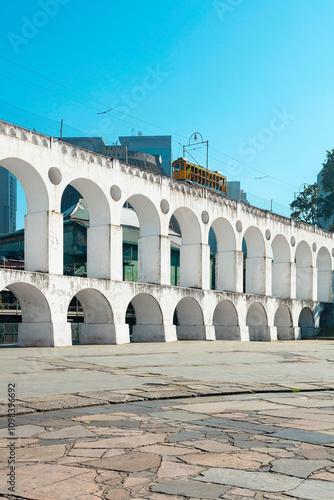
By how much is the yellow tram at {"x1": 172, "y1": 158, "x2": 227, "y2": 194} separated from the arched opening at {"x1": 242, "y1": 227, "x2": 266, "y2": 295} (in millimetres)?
3997

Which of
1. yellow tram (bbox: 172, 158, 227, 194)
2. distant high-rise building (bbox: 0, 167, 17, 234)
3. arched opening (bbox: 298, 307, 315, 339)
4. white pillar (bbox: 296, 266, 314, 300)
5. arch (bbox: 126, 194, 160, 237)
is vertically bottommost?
arched opening (bbox: 298, 307, 315, 339)

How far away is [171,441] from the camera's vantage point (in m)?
4.84

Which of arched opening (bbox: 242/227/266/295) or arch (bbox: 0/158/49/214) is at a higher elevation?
arch (bbox: 0/158/49/214)

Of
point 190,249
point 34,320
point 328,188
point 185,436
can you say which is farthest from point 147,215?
point 328,188

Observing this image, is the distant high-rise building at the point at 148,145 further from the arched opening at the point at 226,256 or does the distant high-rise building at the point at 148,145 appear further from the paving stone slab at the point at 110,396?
the paving stone slab at the point at 110,396

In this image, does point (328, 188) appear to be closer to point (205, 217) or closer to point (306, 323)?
point (306, 323)

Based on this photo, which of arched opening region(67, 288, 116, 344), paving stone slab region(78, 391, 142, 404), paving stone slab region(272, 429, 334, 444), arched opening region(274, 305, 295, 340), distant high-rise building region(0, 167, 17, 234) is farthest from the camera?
distant high-rise building region(0, 167, 17, 234)

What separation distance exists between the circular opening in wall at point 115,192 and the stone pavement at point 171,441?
18.4 m

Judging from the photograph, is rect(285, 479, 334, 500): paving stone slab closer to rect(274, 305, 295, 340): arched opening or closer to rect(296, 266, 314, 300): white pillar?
rect(274, 305, 295, 340): arched opening

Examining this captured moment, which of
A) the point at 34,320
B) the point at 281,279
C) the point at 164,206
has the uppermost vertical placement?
the point at 164,206

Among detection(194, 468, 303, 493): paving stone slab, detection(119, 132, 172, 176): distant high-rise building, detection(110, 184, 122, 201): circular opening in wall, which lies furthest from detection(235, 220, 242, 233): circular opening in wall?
detection(119, 132, 172, 176): distant high-rise building

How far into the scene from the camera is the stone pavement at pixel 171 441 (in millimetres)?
3631

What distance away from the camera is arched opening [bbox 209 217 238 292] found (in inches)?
1377

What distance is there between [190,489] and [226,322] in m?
31.4
